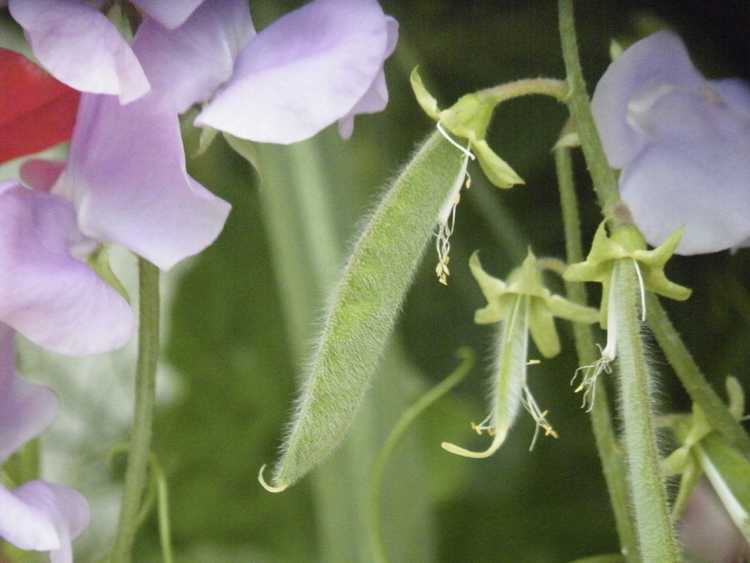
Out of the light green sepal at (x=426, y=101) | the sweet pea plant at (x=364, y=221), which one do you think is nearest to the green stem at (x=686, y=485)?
the sweet pea plant at (x=364, y=221)

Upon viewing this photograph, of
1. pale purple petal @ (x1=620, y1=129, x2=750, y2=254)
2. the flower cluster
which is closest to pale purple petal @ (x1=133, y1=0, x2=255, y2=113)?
the flower cluster

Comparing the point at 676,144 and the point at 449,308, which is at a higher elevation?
the point at 676,144

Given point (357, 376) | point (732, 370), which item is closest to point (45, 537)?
point (357, 376)

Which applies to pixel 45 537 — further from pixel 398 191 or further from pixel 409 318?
pixel 409 318

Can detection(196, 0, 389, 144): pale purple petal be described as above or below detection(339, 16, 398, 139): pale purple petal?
above

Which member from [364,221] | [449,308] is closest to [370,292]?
[364,221]

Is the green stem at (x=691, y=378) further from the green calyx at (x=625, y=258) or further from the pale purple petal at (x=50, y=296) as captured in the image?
the pale purple petal at (x=50, y=296)

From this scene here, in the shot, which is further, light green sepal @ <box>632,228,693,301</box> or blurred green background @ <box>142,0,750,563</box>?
blurred green background @ <box>142,0,750,563</box>

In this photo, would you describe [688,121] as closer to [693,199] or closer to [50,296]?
[693,199]

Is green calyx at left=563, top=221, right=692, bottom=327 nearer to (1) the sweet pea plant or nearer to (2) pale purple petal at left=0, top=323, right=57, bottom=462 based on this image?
(1) the sweet pea plant
